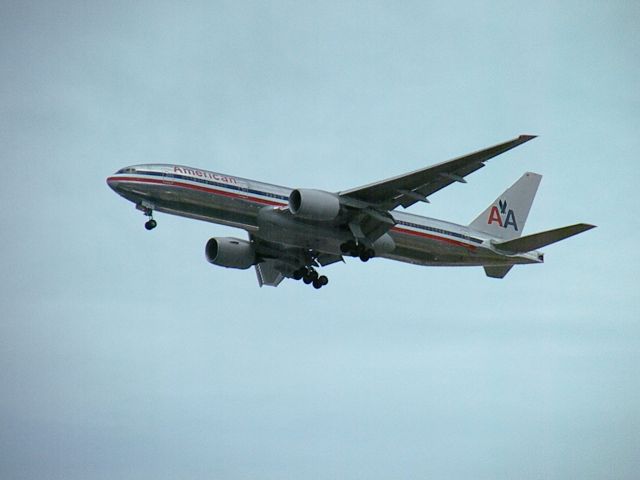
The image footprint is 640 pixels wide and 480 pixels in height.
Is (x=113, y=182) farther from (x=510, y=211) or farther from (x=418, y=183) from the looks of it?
(x=510, y=211)

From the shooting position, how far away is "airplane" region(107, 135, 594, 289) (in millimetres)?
36656

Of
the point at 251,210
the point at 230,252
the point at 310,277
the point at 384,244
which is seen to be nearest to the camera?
the point at 251,210

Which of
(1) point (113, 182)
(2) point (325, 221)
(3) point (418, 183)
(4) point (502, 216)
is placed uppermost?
(1) point (113, 182)

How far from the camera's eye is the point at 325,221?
38.0 m

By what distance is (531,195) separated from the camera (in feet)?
152

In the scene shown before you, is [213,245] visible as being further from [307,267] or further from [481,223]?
[481,223]

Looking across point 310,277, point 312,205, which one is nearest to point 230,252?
point 310,277

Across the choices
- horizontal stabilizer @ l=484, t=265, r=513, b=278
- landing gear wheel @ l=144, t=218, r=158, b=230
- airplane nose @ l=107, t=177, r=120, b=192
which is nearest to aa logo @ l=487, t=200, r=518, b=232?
horizontal stabilizer @ l=484, t=265, r=513, b=278

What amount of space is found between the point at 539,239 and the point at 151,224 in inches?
663

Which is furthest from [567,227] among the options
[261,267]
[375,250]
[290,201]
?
[261,267]

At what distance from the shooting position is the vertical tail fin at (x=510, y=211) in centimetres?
4412

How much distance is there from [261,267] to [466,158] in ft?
45.9

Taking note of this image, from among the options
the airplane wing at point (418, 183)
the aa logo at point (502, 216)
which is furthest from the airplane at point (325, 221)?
the aa logo at point (502, 216)

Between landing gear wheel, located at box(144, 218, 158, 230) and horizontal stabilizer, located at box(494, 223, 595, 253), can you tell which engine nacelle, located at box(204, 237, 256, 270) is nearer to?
landing gear wheel, located at box(144, 218, 158, 230)
